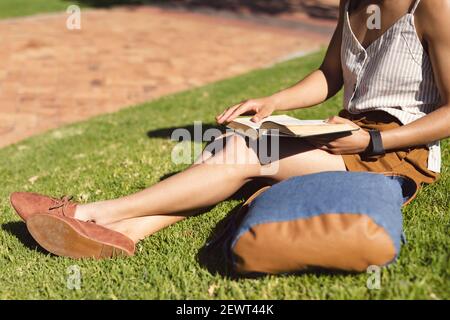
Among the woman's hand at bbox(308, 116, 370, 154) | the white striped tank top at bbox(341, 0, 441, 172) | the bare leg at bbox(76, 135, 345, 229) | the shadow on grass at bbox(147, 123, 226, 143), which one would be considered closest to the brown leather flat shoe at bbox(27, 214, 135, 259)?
the bare leg at bbox(76, 135, 345, 229)

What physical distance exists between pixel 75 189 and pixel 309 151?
1816 mm

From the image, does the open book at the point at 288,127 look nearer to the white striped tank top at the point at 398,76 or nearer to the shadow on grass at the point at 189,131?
the white striped tank top at the point at 398,76

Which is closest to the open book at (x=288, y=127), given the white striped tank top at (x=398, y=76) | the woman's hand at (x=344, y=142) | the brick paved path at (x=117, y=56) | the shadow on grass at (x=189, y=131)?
the woman's hand at (x=344, y=142)

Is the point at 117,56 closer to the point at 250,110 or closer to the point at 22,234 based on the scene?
the point at 22,234

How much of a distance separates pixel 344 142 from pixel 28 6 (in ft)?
42.9

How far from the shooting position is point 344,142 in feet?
8.23

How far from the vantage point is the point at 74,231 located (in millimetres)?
2590

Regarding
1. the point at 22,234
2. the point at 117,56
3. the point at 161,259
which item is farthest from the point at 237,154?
the point at 117,56

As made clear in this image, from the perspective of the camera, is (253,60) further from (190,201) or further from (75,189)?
(190,201)

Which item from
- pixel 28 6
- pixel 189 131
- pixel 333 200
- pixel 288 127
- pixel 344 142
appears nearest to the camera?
pixel 333 200

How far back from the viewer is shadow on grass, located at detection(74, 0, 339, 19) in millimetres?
14273

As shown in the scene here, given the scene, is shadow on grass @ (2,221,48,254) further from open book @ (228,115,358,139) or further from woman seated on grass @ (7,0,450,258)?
open book @ (228,115,358,139)

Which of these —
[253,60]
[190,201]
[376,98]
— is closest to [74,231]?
[190,201]

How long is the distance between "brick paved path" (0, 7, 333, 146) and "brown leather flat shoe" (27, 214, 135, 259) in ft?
11.0
